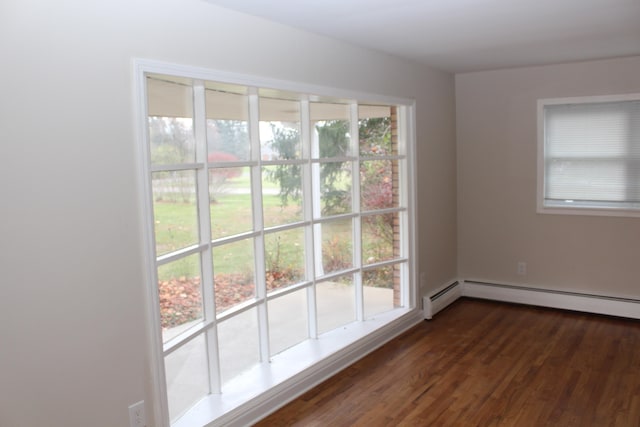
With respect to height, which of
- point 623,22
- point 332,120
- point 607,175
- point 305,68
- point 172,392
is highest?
point 623,22

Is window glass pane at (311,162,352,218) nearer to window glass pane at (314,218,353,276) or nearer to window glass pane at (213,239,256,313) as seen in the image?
window glass pane at (314,218,353,276)

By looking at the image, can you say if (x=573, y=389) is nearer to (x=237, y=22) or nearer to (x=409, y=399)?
→ (x=409, y=399)

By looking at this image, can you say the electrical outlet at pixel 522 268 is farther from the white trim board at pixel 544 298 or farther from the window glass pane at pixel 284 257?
the window glass pane at pixel 284 257

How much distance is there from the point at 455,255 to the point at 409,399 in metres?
2.65

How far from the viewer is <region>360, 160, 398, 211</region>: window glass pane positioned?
14.8ft

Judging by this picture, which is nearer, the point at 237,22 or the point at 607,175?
the point at 237,22

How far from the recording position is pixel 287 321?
3814mm

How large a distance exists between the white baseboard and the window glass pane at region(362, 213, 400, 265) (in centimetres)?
140

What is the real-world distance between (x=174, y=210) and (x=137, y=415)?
1.01 meters

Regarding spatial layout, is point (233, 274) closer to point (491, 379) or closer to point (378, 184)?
point (378, 184)

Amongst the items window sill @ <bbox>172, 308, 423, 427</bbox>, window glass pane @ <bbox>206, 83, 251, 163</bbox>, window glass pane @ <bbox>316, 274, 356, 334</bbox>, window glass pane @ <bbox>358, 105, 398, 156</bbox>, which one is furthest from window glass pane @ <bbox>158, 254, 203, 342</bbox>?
window glass pane @ <bbox>358, 105, 398, 156</bbox>

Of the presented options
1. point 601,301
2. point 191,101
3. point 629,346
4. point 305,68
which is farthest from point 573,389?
point 191,101

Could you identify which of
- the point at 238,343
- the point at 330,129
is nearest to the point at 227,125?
the point at 330,129

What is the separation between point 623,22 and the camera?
344cm
